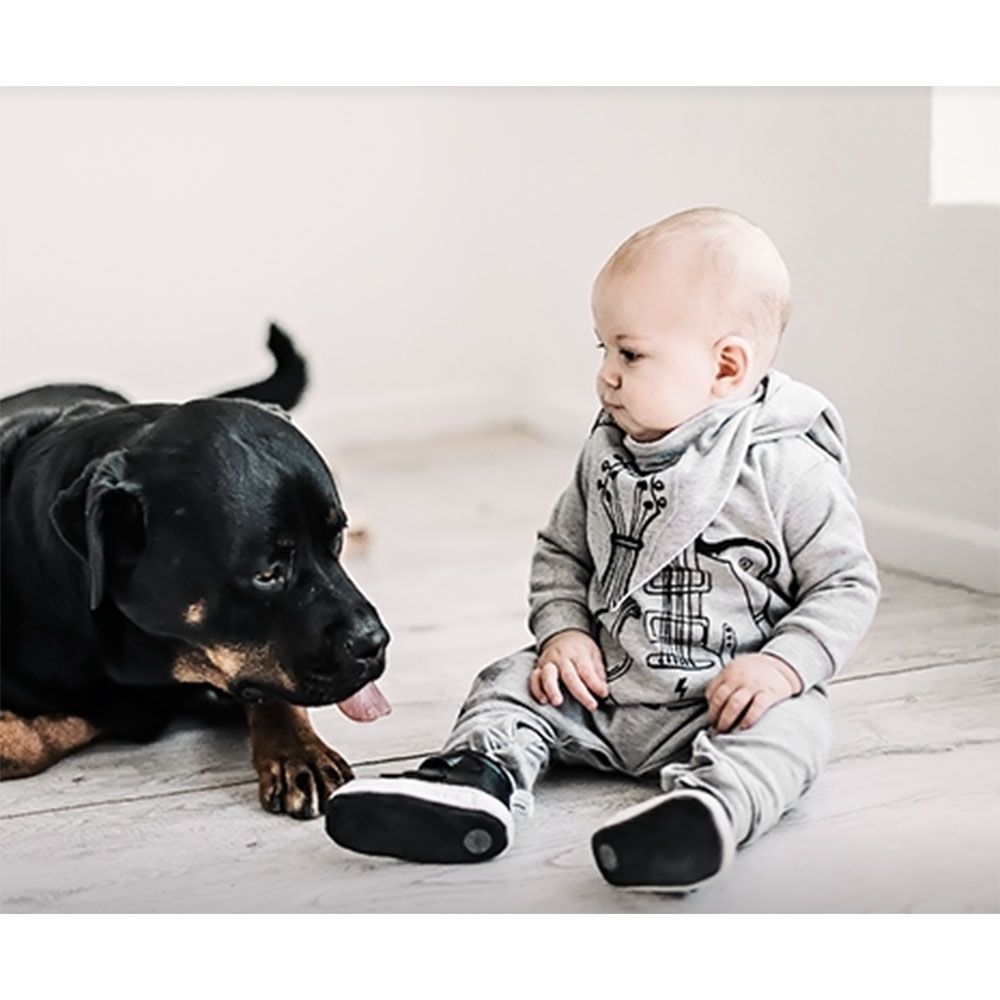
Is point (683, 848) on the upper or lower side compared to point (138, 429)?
lower

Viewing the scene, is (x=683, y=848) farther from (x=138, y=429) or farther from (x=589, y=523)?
(x=138, y=429)

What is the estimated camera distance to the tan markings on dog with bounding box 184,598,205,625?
1.34m

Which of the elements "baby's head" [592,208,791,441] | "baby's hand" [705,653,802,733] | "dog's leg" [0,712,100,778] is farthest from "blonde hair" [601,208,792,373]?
"dog's leg" [0,712,100,778]

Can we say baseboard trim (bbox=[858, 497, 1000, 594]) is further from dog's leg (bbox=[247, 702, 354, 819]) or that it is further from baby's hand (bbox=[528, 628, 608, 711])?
dog's leg (bbox=[247, 702, 354, 819])

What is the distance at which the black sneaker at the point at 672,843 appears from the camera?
3.79ft

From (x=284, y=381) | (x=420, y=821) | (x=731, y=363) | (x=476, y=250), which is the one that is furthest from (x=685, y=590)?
(x=476, y=250)

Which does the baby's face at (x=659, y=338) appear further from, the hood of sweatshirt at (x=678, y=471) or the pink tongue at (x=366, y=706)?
the pink tongue at (x=366, y=706)

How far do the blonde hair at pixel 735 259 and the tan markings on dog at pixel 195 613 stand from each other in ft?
1.34

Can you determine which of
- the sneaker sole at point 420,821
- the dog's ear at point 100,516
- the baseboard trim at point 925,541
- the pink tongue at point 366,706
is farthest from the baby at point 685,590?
the baseboard trim at point 925,541

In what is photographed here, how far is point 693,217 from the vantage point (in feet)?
4.33

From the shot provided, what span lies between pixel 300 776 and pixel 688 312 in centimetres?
49

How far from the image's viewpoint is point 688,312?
1.31 meters

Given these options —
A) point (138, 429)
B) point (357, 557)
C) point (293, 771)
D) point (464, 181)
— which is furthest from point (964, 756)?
point (464, 181)

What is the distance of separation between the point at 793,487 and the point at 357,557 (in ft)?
3.09
